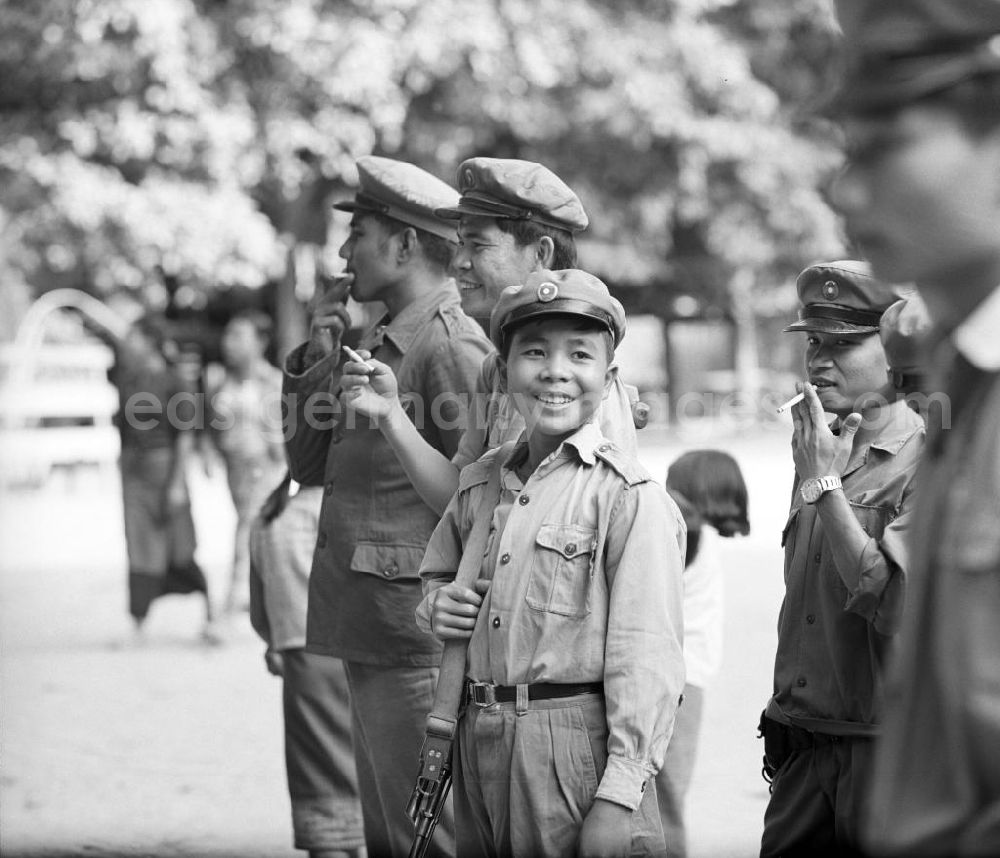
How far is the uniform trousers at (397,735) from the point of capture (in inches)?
156

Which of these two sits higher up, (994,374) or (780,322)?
(780,322)

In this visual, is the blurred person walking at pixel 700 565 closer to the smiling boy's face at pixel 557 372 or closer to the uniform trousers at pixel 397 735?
the uniform trousers at pixel 397 735

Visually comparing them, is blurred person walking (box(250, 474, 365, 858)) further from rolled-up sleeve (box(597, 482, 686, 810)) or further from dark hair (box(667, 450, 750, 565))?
rolled-up sleeve (box(597, 482, 686, 810))

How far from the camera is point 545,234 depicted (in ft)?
12.5

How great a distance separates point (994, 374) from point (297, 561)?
156 inches

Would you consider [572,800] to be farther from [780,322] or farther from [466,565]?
[780,322]

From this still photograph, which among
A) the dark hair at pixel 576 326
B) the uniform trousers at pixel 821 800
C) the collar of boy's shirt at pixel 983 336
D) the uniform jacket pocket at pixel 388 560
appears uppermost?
the dark hair at pixel 576 326

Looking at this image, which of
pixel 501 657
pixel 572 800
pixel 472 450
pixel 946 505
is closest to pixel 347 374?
pixel 472 450

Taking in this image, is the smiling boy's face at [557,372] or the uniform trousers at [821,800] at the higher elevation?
the smiling boy's face at [557,372]

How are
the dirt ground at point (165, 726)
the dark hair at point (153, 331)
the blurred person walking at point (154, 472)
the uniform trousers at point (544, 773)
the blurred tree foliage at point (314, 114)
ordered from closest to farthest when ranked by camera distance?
1. the uniform trousers at point (544, 773)
2. the dirt ground at point (165, 726)
3. the blurred person walking at point (154, 472)
4. the dark hair at point (153, 331)
5. the blurred tree foliage at point (314, 114)

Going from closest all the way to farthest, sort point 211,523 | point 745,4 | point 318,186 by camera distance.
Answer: point 211,523, point 318,186, point 745,4

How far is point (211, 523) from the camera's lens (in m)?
16.1

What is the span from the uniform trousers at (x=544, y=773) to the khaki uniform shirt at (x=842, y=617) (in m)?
0.57

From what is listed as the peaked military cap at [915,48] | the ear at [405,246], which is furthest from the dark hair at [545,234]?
the peaked military cap at [915,48]
